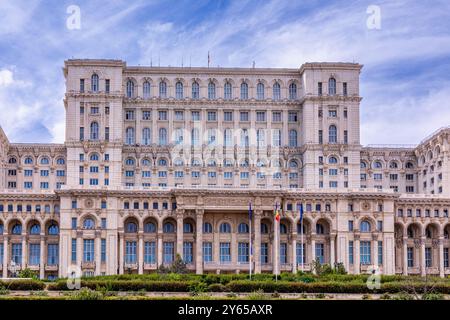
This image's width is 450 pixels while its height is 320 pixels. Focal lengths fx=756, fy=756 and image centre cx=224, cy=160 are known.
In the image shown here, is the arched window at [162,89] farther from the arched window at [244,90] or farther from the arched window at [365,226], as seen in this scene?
the arched window at [365,226]

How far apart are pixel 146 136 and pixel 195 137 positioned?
961cm

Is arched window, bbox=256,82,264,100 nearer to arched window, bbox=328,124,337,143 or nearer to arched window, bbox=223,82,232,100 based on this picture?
arched window, bbox=223,82,232,100

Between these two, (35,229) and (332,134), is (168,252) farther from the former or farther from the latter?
(332,134)

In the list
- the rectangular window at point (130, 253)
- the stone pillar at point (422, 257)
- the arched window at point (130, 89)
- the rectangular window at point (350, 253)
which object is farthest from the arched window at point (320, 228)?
the arched window at point (130, 89)

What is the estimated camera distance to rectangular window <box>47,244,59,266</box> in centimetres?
12912

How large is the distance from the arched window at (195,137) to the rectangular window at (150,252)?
26736mm

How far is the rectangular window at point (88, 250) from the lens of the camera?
125 metres

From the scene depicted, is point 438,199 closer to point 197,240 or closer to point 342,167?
point 342,167

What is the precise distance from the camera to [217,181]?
5728 inches

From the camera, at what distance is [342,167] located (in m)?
144

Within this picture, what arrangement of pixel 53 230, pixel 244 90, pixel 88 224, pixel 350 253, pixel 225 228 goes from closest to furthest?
pixel 88 224 < pixel 350 253 < pixel 225 228 < pixel 53 230 < pixel 244 90

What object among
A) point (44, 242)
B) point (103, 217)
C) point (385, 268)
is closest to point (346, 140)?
point (385, 268)

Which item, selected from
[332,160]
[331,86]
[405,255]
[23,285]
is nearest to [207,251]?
[332,160]

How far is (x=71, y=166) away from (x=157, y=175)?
16.4 m
